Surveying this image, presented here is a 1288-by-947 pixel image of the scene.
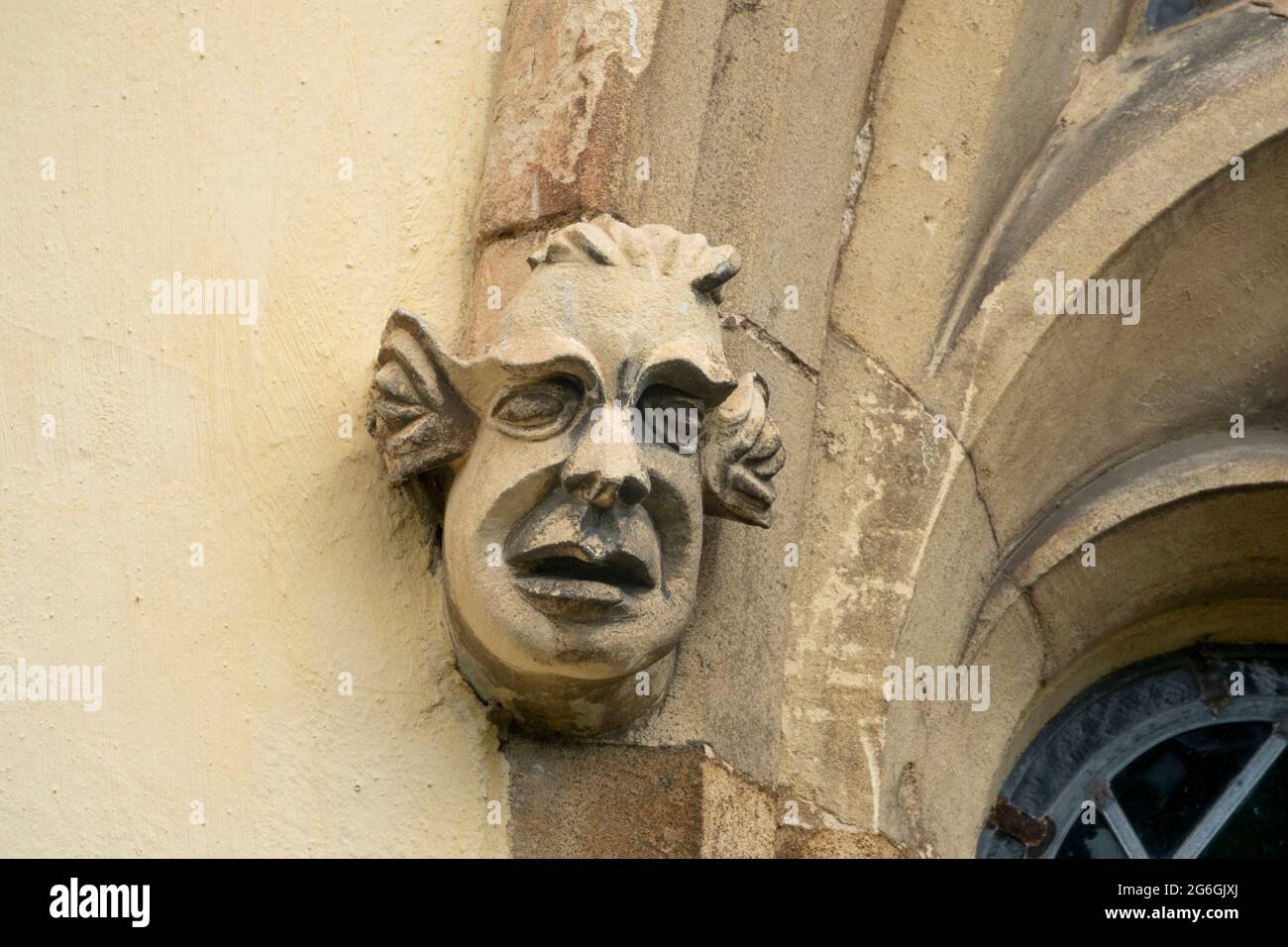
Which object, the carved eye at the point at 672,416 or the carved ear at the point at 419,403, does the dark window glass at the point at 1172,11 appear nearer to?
the carved eye at the point at 672,416

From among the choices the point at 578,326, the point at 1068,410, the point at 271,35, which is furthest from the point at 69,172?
the point at 1068,410

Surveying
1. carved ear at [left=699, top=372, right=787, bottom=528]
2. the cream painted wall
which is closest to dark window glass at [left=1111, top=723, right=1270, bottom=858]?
carved ear at [left=699, top=372, right=787, bottom=528]

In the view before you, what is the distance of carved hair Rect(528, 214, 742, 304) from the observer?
2.66 meters

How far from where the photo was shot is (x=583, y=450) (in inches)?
99.2

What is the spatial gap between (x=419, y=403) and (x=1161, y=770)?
171 centimetres

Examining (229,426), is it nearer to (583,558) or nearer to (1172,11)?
(583,558)

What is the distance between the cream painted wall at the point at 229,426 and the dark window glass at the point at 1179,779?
1.41 metres

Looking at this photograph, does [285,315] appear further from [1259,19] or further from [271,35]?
[1259,19]

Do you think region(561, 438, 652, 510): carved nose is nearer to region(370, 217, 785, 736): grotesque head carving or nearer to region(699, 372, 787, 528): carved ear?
region(370, 217, 785, 736): grotesque head carving

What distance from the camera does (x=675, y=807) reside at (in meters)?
2.77

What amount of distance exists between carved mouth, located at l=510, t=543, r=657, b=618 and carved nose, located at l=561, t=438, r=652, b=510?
7 centimetres

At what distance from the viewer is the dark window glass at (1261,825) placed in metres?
3.70

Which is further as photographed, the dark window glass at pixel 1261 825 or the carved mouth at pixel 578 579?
the dark window glass at pixel 1261 825

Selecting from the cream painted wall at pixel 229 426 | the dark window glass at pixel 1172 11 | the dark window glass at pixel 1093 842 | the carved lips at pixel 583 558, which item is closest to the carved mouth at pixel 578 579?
the carved lips at pixel 583 558
